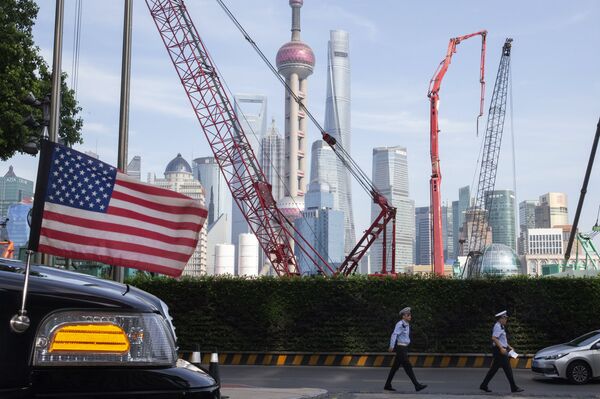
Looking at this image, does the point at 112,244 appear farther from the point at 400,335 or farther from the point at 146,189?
the point at 400,335

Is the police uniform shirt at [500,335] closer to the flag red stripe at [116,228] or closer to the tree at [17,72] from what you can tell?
the flag red stripe at [116,228]

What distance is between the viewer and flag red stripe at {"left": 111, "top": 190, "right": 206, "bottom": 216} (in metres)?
5.20

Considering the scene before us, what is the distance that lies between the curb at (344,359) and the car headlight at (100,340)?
2213 centimetres

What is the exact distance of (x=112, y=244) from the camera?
5.09 metres

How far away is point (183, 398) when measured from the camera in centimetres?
216

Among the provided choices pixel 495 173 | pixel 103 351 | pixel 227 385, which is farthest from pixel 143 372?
pixel 495 173

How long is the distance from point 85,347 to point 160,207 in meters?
3.46

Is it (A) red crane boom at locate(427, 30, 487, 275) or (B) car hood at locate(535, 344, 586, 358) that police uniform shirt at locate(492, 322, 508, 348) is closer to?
(B) car hood at locate(535, 344, 586, 358)

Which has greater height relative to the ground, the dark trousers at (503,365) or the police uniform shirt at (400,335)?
the police uniform shirt at (400,335)

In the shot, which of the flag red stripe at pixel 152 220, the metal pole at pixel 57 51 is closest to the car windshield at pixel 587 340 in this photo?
the metal pole at pixel 57 51

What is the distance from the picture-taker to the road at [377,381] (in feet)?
53.8

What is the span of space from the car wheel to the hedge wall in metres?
5.61

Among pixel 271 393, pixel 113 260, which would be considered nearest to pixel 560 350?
pixel 271 393

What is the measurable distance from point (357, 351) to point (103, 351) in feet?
74.4
